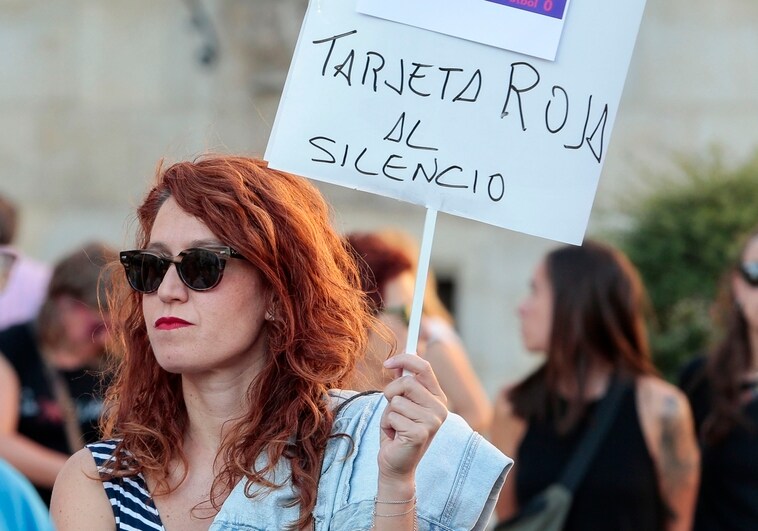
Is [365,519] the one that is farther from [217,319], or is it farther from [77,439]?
[77,439]

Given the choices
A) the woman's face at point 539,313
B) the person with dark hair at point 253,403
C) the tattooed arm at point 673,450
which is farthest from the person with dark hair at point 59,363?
the person with dark hair at point 253,403

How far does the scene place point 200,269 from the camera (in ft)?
8.44

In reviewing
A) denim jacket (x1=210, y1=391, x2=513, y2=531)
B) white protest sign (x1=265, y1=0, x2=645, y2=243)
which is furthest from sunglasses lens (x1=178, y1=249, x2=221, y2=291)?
denim jacket (x1=210, y1=391, x2=513, y2=531)

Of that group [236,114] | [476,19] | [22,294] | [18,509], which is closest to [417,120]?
[476,19]

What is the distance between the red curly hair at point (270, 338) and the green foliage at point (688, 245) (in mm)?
5101

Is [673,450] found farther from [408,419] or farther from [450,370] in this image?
[408,419]

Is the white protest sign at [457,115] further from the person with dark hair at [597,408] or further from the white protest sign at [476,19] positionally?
the person with dark hair at [597,408]

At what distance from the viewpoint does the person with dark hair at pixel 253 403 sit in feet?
8.20

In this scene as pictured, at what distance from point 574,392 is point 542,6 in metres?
2.34

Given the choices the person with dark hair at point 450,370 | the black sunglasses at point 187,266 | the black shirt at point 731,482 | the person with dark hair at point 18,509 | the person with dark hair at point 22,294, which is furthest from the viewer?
the person with dark hair at point 22,294

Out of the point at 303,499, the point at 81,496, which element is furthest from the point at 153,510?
the point at 303,499

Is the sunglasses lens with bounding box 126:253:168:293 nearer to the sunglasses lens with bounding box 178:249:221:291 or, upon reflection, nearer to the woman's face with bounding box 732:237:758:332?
the sunglasses lens with bounding box 178:249:221:291

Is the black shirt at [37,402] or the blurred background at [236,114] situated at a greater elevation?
the blurred background at [236,114]

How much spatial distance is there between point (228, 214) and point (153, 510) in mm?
618
